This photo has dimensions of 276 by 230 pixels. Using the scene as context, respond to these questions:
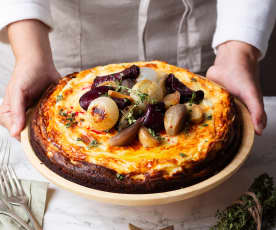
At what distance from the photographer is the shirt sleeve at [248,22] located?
2354mm

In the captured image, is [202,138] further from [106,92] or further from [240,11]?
[240,11]

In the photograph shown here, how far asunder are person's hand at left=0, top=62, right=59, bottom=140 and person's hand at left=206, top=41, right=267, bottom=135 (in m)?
1.02

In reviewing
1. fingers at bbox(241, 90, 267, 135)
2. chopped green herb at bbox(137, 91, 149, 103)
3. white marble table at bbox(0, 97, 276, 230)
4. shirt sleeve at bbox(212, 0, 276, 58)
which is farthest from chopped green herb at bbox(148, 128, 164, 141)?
shirt sleeve at bbox(212, 0, 276, 58)

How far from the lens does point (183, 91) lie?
2.03 meters

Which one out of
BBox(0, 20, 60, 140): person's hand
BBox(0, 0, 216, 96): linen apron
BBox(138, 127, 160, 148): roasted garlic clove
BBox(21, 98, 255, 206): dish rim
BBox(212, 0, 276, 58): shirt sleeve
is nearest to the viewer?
BBox(21, 98, 255, 206): dish rim

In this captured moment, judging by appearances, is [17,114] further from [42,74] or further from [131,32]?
[131,32]

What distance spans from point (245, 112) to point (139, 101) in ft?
2.14

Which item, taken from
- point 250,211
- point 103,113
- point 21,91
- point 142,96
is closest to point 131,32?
point 21,91

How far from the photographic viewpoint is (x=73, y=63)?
310 cm

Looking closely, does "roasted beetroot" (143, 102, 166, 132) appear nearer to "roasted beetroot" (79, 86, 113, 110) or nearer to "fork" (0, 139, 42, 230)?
"roasted beetroot" (79, 86, 113, 110)

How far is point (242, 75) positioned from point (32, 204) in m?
1.36

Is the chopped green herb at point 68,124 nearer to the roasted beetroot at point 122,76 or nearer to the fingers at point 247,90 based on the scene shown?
the roasted beetroot at point 122,76

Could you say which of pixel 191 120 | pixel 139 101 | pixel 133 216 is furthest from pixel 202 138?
pixel 133 216

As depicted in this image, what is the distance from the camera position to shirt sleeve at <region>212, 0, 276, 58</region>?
2.35 metres
